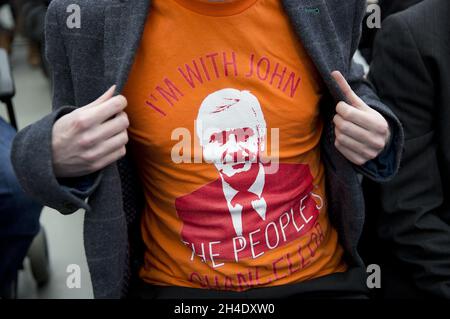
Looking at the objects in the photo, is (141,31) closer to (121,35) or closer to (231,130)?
(121,35)

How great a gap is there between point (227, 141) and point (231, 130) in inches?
0.7

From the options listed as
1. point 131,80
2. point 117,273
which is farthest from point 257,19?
point 117,273

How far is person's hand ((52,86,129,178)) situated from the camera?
76 centimetres

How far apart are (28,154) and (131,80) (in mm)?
193

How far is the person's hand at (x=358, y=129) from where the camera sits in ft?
2.70

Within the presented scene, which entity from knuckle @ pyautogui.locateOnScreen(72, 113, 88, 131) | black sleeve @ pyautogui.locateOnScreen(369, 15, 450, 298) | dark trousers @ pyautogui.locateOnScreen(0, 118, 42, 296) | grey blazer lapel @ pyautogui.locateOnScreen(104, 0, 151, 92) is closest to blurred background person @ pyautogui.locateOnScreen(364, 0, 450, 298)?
black sleeve @ pyautogui.locateOnScreen(369, 15, 450, 298)

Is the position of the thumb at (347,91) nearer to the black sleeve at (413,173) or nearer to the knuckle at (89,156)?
the black sleeve at (413,173)

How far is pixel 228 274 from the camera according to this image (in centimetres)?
91

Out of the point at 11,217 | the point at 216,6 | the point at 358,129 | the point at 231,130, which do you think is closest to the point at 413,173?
the point at 358,129

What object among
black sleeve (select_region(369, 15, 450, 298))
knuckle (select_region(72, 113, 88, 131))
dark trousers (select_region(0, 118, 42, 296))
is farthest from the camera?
dark trousers (select_region(0, 118, 42, 296))

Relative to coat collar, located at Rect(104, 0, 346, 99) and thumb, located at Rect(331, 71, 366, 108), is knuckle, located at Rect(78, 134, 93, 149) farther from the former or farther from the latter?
thumb, located at Rect(331, 71, 366, 108)

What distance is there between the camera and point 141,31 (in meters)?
0.82

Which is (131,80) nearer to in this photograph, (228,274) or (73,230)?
(228,274)

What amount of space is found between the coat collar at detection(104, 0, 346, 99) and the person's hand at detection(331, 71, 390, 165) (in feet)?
0.09
